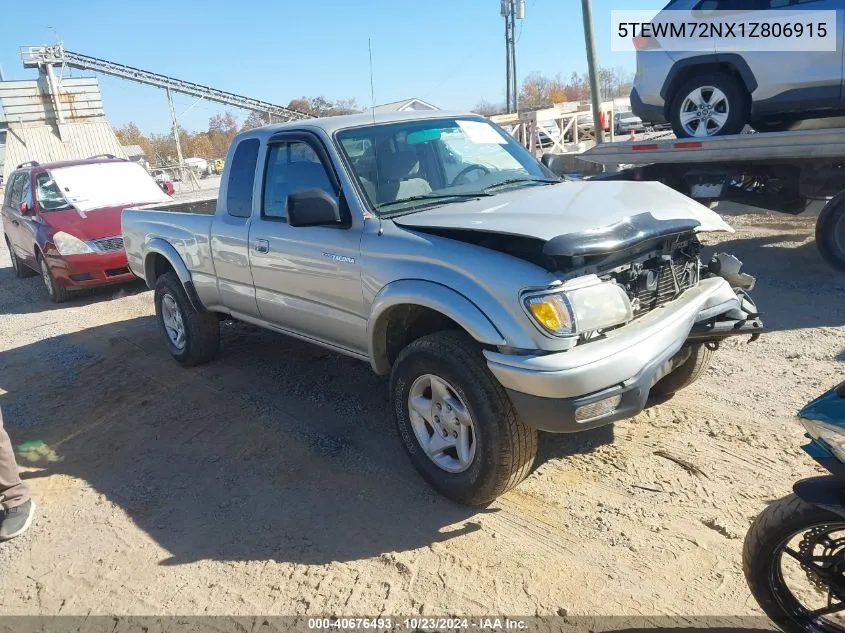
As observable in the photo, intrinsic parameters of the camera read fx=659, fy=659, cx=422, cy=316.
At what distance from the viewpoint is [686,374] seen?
432cm

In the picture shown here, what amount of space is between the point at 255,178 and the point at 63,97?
51.4 metres

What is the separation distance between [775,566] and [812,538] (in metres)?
0.18

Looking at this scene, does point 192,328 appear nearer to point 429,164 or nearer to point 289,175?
point 289,175

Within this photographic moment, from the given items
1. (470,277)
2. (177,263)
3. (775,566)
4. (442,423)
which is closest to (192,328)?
(177,263)

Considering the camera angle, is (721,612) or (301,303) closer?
(721,612)

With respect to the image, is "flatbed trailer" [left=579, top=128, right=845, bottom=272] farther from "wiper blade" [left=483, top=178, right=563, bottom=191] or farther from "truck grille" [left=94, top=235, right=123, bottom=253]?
"truck grille" [left=94, top=235, right=123, bottom=253]

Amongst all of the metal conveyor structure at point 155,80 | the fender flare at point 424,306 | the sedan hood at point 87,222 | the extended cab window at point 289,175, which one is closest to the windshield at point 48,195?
the sedan hood at point 87,222

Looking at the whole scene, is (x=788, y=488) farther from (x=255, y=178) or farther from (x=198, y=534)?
(x=255, y=178)

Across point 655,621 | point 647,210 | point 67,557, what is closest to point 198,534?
point 67,557

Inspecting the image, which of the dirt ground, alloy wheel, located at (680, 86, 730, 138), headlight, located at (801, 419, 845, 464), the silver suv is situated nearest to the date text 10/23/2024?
the dirt ground

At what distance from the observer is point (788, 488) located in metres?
3.38

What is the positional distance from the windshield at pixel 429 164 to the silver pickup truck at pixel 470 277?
0.04ft

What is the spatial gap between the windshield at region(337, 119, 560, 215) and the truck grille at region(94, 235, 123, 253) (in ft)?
20.3

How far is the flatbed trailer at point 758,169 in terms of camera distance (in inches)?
264
